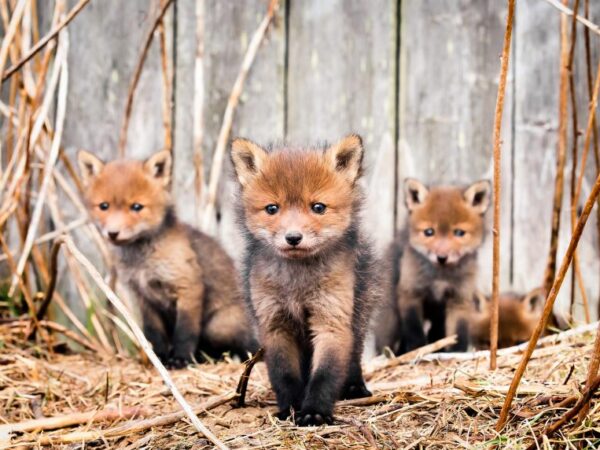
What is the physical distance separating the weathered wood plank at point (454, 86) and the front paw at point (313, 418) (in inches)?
115

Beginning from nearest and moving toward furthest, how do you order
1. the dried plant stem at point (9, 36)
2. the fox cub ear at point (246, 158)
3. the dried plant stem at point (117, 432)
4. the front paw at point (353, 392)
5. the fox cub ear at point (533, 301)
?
the dried plant stem at point (117, 432) < the fox cub ear at point (246, 158) < the front paw at point (353, 392) < the dried plant stem at point (9, 36) < the fox cub ear at point (533, 301)

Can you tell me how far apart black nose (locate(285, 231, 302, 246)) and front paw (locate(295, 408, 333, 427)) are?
0.66 meters

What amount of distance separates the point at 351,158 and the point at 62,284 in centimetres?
327

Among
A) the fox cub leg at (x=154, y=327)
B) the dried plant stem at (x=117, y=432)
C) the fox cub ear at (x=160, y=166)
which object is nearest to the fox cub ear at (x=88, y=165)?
the fox cub ear at (x=160, y=166)

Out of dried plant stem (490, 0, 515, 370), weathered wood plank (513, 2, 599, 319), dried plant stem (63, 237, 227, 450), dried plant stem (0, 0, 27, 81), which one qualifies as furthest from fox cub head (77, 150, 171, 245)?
dried plant stem (490, 0, 515, 370)

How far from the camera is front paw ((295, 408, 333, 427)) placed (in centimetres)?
316

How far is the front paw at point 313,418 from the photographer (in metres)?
3.16

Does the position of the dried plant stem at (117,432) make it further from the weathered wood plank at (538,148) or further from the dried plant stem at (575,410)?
the weathered wood plank at (538,148)

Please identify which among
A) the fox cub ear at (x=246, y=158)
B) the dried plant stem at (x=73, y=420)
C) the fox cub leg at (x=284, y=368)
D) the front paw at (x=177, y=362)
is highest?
the fox cub ear at (x=246, y=158)

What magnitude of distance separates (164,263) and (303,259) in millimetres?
2085

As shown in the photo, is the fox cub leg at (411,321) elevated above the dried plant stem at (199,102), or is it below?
below

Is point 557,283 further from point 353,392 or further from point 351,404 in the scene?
point 353,392

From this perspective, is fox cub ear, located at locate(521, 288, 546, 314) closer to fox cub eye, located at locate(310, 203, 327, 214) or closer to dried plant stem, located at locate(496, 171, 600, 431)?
fox cub eye, located at locate(310, 203, 327, 214)

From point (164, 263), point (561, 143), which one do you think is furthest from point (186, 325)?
point (561, 143)
